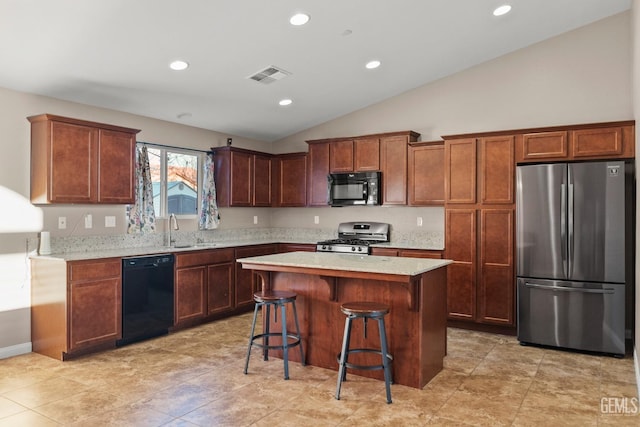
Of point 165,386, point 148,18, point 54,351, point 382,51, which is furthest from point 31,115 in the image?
point 382,51

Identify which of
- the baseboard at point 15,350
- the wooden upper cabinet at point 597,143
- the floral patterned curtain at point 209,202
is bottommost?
the baseboard at point 15,350

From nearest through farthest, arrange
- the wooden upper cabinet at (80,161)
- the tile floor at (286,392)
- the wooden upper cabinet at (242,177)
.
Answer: the tile floor at (286,392) → the wooden upper cabinet at (80,161) → the wooden upper cabinet at (242,177)

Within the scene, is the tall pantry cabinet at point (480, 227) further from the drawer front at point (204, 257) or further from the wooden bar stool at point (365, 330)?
the drawer front at point (204, 257)

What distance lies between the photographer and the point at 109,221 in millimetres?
4820

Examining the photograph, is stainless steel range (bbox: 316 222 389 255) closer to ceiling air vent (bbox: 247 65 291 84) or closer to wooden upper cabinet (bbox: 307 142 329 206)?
wooden upper cabinet (bbox: 307 142 329 206)

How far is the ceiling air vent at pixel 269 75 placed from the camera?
4641mm

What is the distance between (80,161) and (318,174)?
3.13 meters

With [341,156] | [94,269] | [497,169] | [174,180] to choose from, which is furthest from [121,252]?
[497,169]

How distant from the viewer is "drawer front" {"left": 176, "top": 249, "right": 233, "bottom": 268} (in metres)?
4.93

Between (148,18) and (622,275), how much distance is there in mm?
4589

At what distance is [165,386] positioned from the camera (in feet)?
10.9

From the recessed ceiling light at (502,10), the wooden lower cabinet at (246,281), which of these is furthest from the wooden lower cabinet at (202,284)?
the recessed ceiling light at (502,10)

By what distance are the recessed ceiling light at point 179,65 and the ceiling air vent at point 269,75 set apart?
0.74 meters

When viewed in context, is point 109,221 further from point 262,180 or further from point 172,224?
point 262,180
